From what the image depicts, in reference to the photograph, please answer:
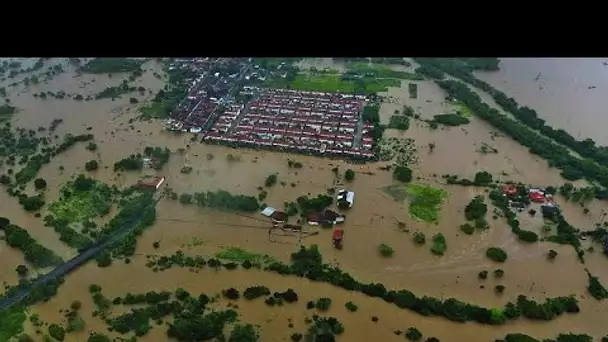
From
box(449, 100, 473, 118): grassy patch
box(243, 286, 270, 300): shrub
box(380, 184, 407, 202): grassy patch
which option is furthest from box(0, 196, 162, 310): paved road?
→ box(449, 100, 473, 118): grassy patch

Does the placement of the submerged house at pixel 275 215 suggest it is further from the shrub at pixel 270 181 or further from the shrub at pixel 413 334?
the shrub at pixel 413 334

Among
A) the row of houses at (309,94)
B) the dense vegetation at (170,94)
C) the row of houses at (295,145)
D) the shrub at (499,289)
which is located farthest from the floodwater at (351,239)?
the row of houses at (309,94)

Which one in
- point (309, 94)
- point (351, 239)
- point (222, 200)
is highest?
point (309, 94)

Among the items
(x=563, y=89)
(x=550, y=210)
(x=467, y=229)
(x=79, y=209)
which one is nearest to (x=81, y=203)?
(x=79, y=209)

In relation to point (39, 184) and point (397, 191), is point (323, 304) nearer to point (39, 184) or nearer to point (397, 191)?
point (397, 191)

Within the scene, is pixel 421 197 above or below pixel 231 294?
above

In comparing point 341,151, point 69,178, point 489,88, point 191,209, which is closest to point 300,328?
point 191,209
